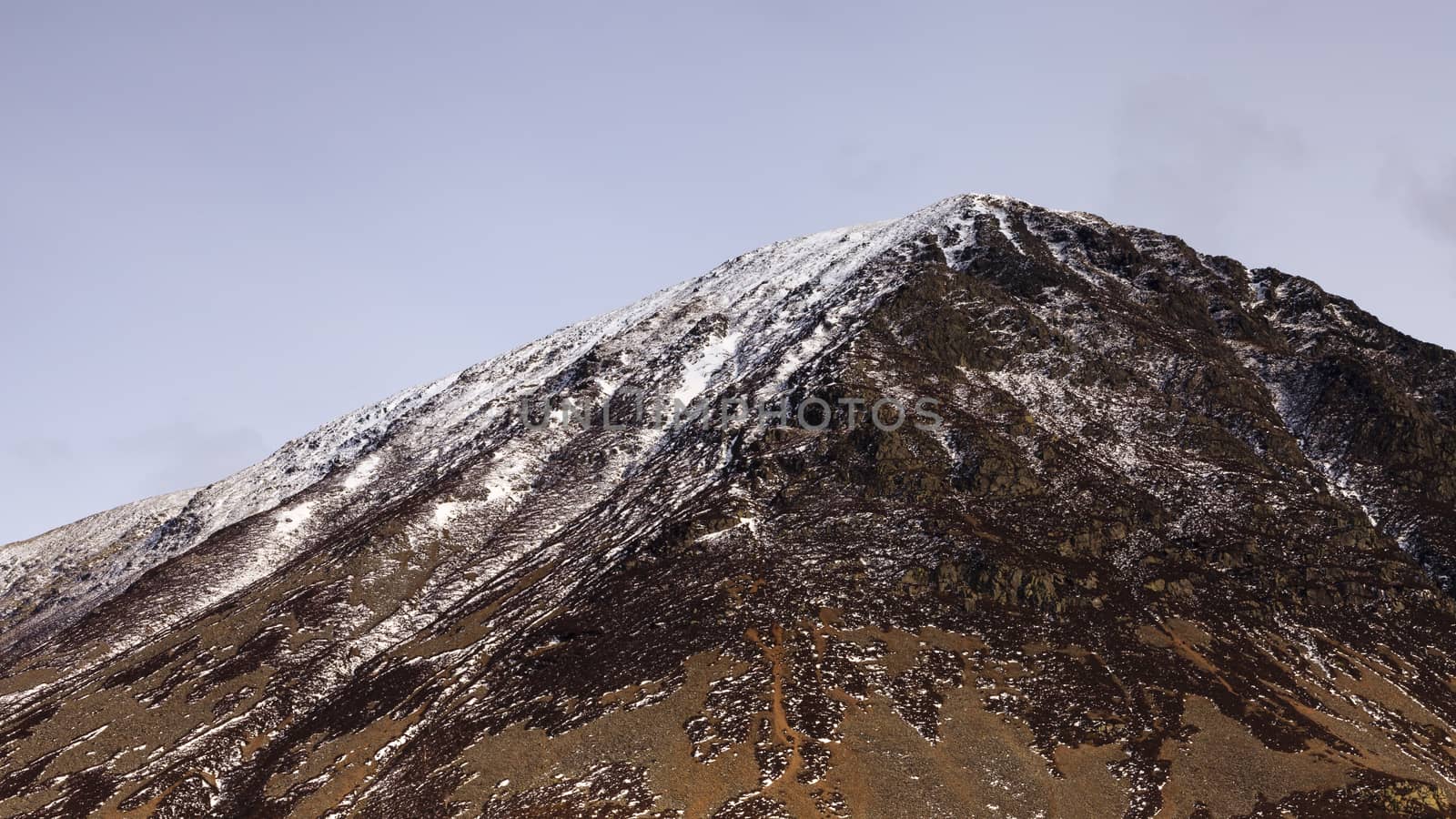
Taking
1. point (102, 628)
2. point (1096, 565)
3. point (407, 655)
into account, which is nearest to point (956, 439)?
point (1096, 565)

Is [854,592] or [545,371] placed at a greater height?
[545,371]

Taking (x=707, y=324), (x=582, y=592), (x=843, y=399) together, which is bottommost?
(x=582, y=592)

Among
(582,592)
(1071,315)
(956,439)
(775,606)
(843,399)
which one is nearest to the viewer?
(775,606)

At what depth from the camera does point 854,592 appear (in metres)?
76.2

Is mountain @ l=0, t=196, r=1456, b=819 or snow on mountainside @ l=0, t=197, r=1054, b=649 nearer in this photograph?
mountain @ l=0, t=196, r=1456, b=819

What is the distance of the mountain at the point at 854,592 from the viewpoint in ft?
198

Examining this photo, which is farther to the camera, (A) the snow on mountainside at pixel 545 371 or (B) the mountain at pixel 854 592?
(A) the snow on mountainside at pixel 545 371

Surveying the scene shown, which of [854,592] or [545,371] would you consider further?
[545,371]

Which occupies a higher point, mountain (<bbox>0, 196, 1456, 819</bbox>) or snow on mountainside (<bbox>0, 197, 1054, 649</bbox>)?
snow on mountainside (<bbox>0, 197, 1054, 649</bbox>)

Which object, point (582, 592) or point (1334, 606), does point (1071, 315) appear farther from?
point (582, 592)

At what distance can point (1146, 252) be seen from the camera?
15300cm

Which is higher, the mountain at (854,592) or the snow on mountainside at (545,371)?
the snow on mountainside at (545,371)

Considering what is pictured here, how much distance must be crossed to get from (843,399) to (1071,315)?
136ft

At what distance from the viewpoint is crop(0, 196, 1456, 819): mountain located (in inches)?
2372
